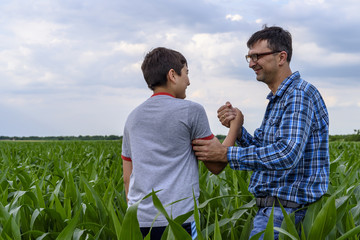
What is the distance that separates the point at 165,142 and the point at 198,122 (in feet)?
0.57

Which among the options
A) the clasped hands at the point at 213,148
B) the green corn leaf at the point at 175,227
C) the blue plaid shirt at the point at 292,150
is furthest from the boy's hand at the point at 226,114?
the green corn leaf at the point at 175,227

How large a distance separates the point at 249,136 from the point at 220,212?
838 mm

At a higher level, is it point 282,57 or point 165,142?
point 282,57

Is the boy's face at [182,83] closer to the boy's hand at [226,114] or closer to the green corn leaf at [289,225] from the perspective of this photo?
the boy's hand at [226,114]

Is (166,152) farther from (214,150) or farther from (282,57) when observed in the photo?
(282,57)

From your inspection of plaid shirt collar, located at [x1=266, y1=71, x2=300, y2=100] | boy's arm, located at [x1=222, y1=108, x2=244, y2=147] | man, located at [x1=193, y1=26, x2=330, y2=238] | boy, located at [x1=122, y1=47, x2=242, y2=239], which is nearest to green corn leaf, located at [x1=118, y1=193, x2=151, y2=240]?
boy, located at [x1=122, y1=47, x2=242, y2=239]

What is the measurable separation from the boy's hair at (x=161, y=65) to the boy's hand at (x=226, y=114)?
38 centimetres

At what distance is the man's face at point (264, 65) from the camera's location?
2.16 metres

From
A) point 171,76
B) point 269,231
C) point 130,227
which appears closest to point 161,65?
point 171,76

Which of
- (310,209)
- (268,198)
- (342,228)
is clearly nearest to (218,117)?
(268,198)

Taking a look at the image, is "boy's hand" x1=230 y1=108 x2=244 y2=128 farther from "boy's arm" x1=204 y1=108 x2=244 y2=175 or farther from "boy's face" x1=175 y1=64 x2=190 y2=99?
"boy's face" x1=175 y1=64 x2=190 y2=99

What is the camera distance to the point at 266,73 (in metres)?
2.19

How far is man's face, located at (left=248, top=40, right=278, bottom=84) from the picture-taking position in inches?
85.1

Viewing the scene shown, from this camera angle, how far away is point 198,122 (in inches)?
75.9
